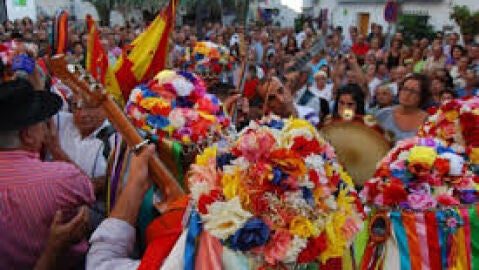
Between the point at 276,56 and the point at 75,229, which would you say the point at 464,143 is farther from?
the point at 276,56

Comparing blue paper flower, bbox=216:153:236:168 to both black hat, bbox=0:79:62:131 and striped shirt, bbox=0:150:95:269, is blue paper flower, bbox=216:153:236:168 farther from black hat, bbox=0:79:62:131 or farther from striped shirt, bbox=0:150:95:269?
black hat, bbox=0:79:62:131

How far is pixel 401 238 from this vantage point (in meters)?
2.79

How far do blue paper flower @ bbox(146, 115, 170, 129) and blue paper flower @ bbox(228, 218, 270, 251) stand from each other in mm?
1315

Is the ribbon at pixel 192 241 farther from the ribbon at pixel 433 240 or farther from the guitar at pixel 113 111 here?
the ribbon at pixel 433 240

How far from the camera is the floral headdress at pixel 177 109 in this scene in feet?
9.15

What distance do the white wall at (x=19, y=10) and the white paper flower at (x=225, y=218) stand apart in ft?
86.6

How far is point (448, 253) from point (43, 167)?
2.21 metres

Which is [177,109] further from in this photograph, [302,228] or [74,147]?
[302,228]

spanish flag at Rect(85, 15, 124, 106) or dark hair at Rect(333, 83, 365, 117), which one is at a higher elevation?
spanish flag at Rect(85, 15, 124, 106)

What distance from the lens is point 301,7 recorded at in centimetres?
3033

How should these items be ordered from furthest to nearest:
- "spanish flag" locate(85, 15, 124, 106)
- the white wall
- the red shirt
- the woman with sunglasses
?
the white wall → the red shirt → the woman with sunglasses → "spanish flag" locate(85, 15, 124, 106)

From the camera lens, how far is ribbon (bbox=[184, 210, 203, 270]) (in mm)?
1644

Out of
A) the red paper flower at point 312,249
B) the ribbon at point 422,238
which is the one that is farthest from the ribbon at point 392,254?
the red paper flower at point 312,249

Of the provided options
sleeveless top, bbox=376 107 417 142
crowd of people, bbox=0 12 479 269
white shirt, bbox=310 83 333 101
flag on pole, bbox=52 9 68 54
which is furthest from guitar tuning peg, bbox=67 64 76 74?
white shirt, bbox=310 83 333 101
